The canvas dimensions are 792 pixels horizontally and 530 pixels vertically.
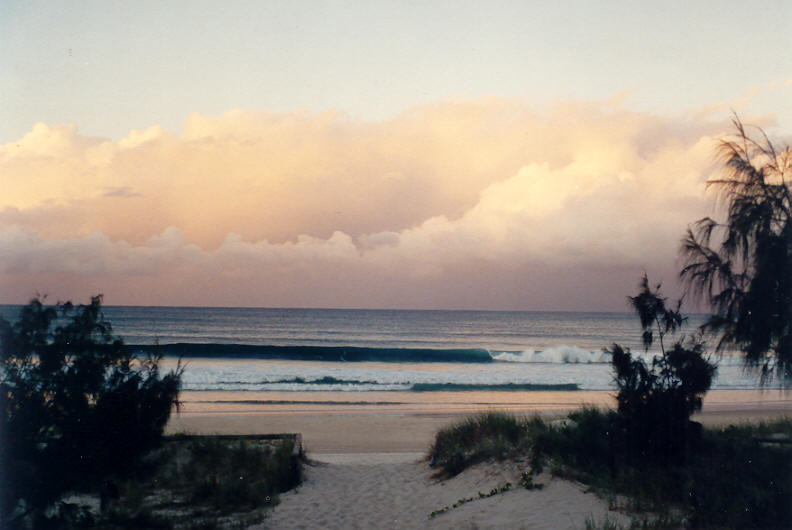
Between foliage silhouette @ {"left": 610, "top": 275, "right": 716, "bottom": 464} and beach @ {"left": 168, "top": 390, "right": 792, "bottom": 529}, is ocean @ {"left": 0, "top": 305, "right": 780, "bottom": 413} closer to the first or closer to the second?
foliage silhouette @ {"left": 610, "top": 275, "right": 716, "bottom": 464}

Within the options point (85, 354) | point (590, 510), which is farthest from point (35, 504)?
point (590, 510)

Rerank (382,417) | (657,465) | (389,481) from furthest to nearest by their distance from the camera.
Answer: (382,417) → (389,481) → (657,465)

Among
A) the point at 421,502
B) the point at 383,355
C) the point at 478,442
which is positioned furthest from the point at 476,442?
the point at 383,355

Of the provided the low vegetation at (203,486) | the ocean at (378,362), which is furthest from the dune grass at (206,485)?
the ocean at (378,362)

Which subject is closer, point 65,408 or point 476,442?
point 65,408

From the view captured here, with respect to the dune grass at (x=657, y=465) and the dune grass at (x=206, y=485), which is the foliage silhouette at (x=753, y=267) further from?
the dune grass at (x=206, y=485)

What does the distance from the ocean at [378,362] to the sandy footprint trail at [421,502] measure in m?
3.08

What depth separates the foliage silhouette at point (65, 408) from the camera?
6898mm

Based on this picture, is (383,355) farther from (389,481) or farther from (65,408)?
(65,408)

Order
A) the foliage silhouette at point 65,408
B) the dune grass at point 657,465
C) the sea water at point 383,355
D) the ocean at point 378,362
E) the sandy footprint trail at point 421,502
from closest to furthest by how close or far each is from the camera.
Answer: the foliage silhouette at point 65,408
the dune grass at point 657,465
the sandy footprint trail at point 421,502
the ocean at point 378,362
the sea water at point 383,355

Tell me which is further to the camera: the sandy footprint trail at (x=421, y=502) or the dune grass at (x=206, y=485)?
the dune grass at (x=206, y=485)

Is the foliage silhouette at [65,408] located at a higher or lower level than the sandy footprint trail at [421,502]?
higher

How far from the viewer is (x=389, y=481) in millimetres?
11297

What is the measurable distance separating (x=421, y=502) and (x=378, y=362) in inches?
1364
